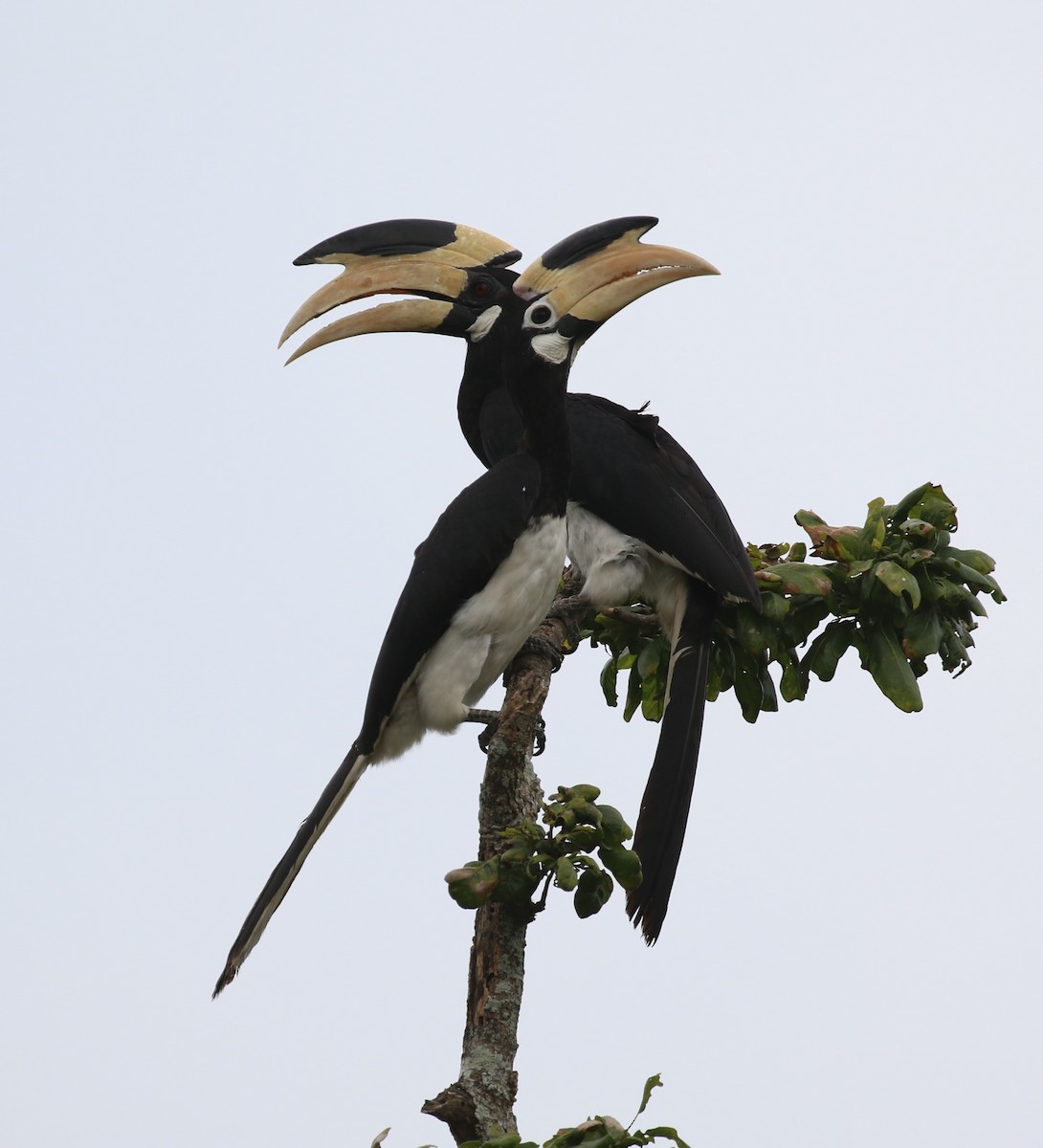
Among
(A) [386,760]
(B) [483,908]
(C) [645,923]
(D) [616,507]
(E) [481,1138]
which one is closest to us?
(E) [481,1138]

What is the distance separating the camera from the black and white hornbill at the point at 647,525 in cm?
451

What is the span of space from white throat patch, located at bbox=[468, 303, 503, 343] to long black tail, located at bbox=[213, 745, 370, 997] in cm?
253

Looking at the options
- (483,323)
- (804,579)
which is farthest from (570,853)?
(483,323)

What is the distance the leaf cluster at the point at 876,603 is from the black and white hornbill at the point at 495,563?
0.72 meters

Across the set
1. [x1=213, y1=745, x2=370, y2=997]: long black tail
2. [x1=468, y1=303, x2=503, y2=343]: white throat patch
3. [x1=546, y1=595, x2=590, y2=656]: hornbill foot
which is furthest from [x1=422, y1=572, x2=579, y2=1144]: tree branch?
[x1=468, y1=303, x2=503, y2=343]: white throat patch

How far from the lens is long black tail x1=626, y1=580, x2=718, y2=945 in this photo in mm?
4219

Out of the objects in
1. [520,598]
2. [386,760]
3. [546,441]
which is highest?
[546,441]

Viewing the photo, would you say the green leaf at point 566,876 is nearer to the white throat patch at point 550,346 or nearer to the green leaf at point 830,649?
the green leaf at point 830,649

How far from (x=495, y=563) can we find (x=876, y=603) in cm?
112

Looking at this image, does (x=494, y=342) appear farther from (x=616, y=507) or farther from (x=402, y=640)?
(x=402, y=640)

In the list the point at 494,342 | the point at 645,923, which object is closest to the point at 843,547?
the point at 645,923

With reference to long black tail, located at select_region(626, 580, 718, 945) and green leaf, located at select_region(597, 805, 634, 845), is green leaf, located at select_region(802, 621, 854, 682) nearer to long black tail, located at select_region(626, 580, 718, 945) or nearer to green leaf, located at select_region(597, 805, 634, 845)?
long black tail, located at select_region(626, 580, 718, 945)

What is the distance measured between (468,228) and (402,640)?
2686 mm

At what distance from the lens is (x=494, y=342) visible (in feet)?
21.0
